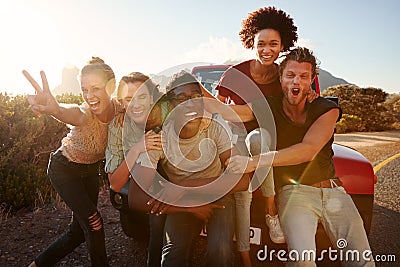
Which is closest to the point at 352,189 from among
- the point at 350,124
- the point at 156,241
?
the point at 156,241

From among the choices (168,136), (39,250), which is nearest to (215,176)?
(168,136)

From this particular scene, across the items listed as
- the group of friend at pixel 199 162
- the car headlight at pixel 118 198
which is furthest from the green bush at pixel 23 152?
the car headlight at pixel 118 198

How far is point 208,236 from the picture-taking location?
2.66 metres

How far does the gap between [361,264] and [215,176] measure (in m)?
1.18

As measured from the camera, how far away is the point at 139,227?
12.1 feet

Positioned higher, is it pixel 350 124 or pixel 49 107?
pixel 49 107

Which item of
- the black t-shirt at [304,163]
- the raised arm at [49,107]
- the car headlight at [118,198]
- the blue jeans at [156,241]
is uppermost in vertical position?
the raised arm at [49,107]

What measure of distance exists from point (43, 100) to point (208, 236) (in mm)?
1675

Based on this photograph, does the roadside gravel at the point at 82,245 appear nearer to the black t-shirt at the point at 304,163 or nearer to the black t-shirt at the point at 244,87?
the black t-shirt at the point at 304,163

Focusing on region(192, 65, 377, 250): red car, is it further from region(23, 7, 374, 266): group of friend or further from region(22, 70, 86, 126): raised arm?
region(22, 70, 86, 126): raised arm

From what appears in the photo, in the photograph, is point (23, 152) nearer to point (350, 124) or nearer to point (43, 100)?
point (43, 100)

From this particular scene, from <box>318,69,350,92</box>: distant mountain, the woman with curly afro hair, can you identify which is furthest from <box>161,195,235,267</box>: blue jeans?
<box>318,69,350,92</box>: distant mountain

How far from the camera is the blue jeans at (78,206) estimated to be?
3090 millimetres

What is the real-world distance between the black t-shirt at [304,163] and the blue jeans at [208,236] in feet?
1.73
